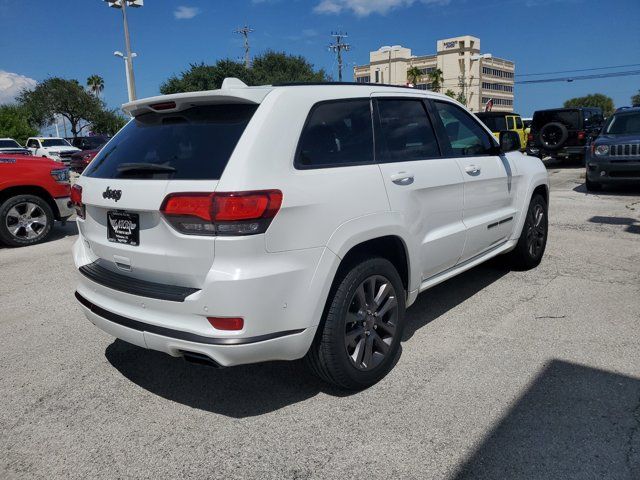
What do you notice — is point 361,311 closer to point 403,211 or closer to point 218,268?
point 403,211

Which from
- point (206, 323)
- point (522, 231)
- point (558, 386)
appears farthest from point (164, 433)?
point (522, 231)

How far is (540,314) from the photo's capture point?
422 centimetres

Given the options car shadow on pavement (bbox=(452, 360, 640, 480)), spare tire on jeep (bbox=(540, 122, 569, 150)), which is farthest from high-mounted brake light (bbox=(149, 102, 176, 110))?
spare tire on jeep (bbox=(540, 122, 569, 150))

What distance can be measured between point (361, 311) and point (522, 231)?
2.82 m

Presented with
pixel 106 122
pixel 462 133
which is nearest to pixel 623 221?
pixel 462 133

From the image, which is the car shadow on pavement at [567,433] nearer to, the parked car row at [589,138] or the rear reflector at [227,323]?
the rear reflector at [227,323]

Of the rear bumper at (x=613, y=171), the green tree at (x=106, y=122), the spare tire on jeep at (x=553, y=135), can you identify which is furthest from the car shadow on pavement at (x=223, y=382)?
the green tree at (x=106, y=122)

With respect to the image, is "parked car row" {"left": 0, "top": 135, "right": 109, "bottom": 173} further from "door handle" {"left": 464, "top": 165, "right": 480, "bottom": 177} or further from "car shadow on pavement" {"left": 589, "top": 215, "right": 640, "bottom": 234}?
"door handle" {"left": 464, "top": 165, "right": 480, "bottom": 177}

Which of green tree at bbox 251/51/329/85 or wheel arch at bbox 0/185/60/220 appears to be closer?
wheel arch at bbox 0/185/60/220

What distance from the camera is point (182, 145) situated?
8.77 feet

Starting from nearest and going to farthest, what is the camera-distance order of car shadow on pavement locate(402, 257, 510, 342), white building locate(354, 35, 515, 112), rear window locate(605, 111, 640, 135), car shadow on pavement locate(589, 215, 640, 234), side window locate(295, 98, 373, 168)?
side window locate(295, 98, 373, 168), car shadow on pavement locate(402, 257, 510, 342), car shadow on pavement locate(589, 215, 640, 234), rear window locate(605, 111, 640, 135), white building locate(354, 35, 515, 112)

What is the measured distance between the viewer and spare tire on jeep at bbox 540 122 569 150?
17031 millimetres

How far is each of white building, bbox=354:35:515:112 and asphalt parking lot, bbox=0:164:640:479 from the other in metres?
111

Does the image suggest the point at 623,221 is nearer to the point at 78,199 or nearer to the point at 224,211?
the point at 224,211
